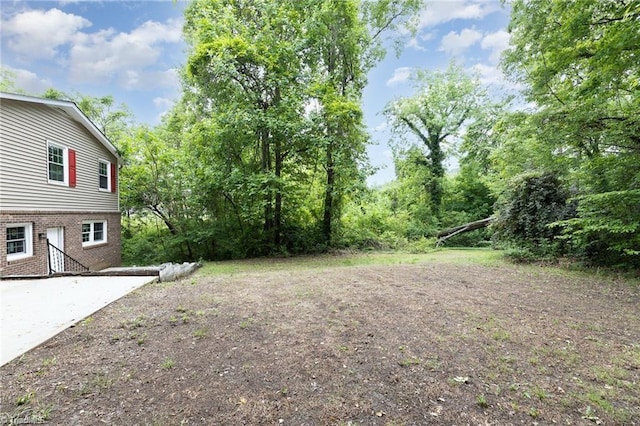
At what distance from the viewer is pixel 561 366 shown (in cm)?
281

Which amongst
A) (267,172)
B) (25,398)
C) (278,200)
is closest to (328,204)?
(278,200)

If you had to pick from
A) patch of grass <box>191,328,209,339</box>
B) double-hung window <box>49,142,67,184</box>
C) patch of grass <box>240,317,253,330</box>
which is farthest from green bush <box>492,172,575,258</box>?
double-hung window <box>49,142,67,184</box>

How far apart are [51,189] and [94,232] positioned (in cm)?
290

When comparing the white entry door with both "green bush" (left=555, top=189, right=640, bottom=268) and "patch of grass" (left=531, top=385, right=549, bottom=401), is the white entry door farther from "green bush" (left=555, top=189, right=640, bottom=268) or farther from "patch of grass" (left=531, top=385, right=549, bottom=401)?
"green bush" (left=555, top=189, right=640, bottom=268)

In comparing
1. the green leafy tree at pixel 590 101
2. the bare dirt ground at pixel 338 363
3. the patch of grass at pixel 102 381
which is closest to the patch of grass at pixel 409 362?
the bare dirt ground at pixel 338 363

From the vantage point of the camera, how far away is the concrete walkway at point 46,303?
3.34m

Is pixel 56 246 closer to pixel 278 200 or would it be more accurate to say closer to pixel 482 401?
pixel 278 200

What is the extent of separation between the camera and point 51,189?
869 centimetres

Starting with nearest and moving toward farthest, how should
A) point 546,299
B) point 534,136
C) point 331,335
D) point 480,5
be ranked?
point 331,335, point 546,299, point 534,136, point 480,5

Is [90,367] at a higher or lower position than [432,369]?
higher

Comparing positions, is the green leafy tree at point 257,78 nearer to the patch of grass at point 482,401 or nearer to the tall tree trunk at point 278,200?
the tall tree trunk at point 278,200

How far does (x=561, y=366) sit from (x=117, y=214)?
14582 millimetres

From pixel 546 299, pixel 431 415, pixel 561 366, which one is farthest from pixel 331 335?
pixel 546 299

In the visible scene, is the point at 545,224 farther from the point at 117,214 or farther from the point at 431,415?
the point at 117,214
